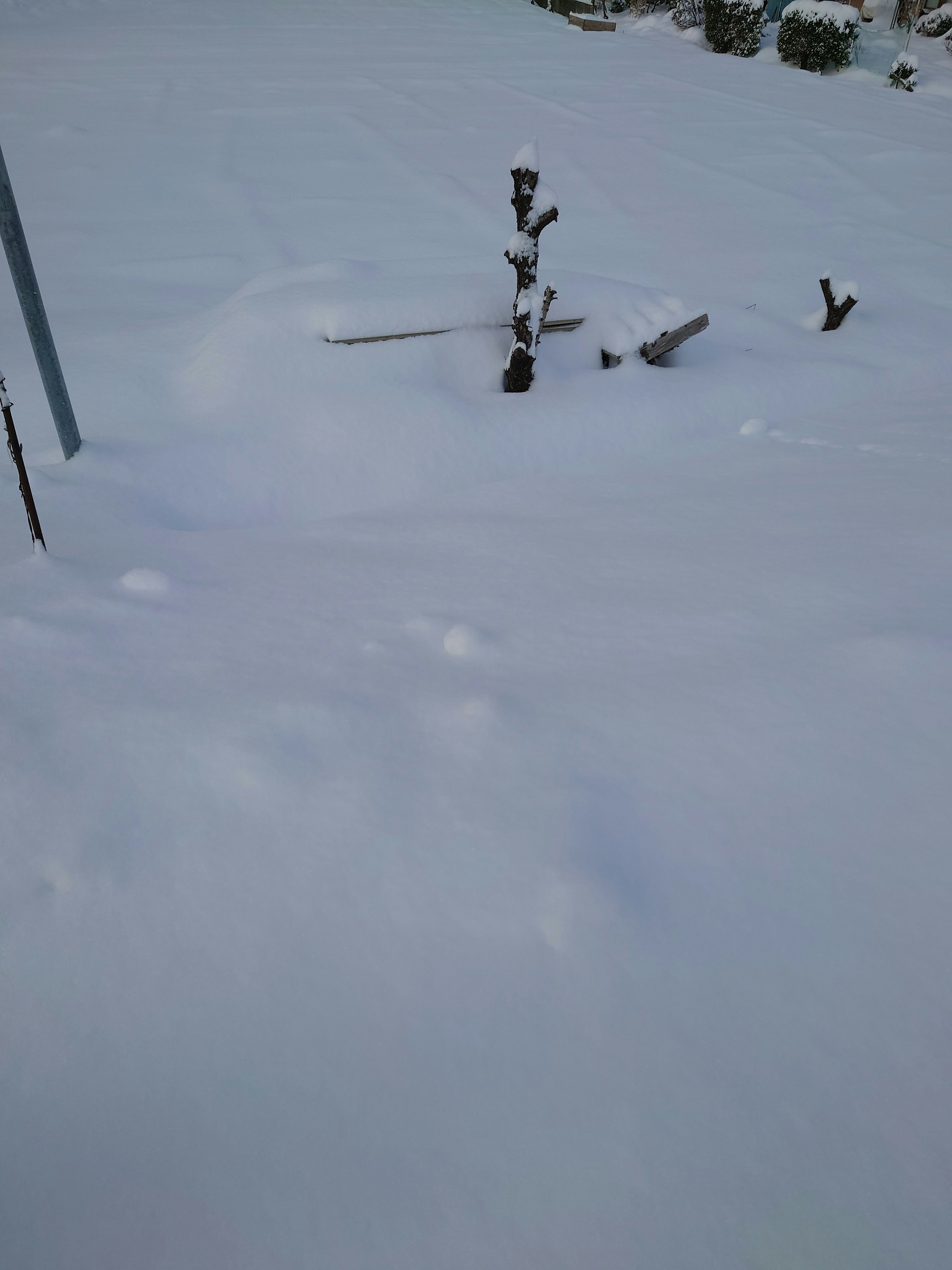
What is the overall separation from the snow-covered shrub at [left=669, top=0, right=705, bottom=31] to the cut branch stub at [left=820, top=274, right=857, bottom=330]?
46.1ft

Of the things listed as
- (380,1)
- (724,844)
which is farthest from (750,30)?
(724,844)

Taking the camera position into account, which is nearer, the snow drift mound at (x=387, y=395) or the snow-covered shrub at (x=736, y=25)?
the snow drift mound at (x=387, y=395)

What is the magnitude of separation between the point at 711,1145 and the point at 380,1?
A: 802 inches

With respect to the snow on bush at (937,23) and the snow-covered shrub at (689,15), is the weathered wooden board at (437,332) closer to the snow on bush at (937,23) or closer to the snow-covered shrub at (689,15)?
the snow on bush at (937,23)

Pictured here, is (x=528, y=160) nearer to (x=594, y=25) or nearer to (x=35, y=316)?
(x=35, y=316)

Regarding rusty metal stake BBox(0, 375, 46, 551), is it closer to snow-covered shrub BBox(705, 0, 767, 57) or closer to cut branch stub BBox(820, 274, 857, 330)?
cut branch stub BBox(820, 274, 857, 330)

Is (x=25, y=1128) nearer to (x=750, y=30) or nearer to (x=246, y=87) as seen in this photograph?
(x=246, y=87)

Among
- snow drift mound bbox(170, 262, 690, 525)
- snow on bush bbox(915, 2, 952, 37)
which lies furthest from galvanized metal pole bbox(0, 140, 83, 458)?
snow on bush bbox(915, 2, 952, 37)

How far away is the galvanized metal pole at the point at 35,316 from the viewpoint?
7.41 feet

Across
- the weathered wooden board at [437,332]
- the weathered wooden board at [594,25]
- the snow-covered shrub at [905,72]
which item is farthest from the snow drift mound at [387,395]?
the weathered wooden board at [594,25]

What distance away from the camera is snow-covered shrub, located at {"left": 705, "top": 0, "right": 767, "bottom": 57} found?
12.9 meters

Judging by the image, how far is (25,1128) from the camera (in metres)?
1.07

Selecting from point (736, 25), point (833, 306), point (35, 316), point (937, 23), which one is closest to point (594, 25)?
point (736, 25)

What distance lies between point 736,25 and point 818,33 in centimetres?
189
